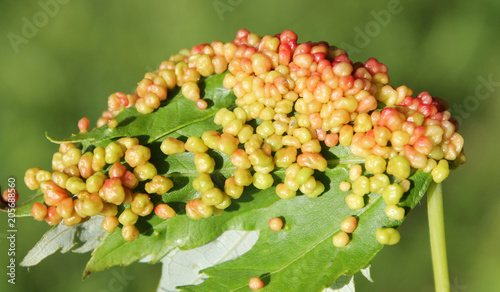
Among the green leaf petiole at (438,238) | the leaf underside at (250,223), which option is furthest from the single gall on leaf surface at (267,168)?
the green leaf petiole at (438,238)

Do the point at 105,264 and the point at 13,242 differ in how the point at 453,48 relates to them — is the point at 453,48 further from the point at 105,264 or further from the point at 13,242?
the point at 13,242

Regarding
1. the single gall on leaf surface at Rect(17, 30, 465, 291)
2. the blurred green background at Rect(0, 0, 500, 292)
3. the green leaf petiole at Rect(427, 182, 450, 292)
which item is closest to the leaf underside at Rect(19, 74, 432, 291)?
the single gall on leaf surface at Rect(17, 30, 465, 291)

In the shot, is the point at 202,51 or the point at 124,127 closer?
the point at 124,127

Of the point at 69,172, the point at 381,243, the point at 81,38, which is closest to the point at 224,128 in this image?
the point at 69,172

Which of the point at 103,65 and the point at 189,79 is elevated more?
the point at 103,65

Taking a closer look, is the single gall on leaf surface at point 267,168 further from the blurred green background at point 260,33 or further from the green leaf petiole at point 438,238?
the blurred green background at point 260,33

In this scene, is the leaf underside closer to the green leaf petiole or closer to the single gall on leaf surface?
the single gall on leaf surface

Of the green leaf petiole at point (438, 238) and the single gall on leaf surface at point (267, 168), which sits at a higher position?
the single gall on leaf surface at point (267, 168)
